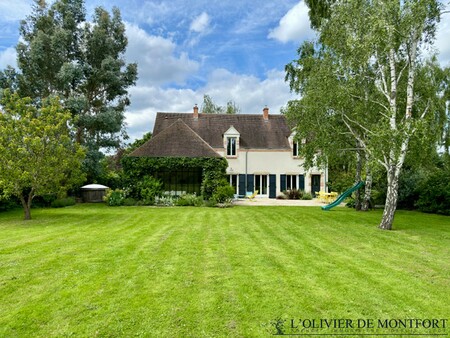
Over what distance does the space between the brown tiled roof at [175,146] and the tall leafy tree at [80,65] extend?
15.3ft

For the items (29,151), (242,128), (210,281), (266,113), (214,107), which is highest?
(214,107)

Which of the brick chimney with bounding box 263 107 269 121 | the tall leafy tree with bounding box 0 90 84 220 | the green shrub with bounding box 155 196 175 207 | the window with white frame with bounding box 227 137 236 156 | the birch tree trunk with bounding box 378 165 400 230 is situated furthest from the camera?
the brick chimney with bounding box 263 107 269 121

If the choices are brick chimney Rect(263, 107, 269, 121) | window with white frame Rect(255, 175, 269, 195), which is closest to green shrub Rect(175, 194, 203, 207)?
window with white frame Rect(255, 175, 269, 195)

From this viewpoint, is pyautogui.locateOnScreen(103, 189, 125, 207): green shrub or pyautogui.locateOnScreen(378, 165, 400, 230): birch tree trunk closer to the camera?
pyautogui.locateOnScreen(378, 165, 400, 230): birch tree trunk

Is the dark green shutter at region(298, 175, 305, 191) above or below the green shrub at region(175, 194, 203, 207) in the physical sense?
above

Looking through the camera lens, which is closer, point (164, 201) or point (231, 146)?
point (164, 201)

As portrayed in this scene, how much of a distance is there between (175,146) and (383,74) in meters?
12.9

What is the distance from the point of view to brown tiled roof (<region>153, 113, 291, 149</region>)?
27.3 m

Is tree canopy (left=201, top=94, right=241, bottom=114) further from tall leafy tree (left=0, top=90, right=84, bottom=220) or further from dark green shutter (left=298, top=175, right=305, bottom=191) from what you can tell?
tall leafy tree (left=0, top=90, right=84, bottom=220)

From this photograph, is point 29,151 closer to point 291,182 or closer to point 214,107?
point 291,182

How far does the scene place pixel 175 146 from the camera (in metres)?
20.4

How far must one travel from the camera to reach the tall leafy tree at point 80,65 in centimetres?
2169

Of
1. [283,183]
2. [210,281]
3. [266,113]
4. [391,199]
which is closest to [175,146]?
[283,183]

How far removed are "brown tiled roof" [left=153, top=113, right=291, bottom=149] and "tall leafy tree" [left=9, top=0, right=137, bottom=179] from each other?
16.0 feet
